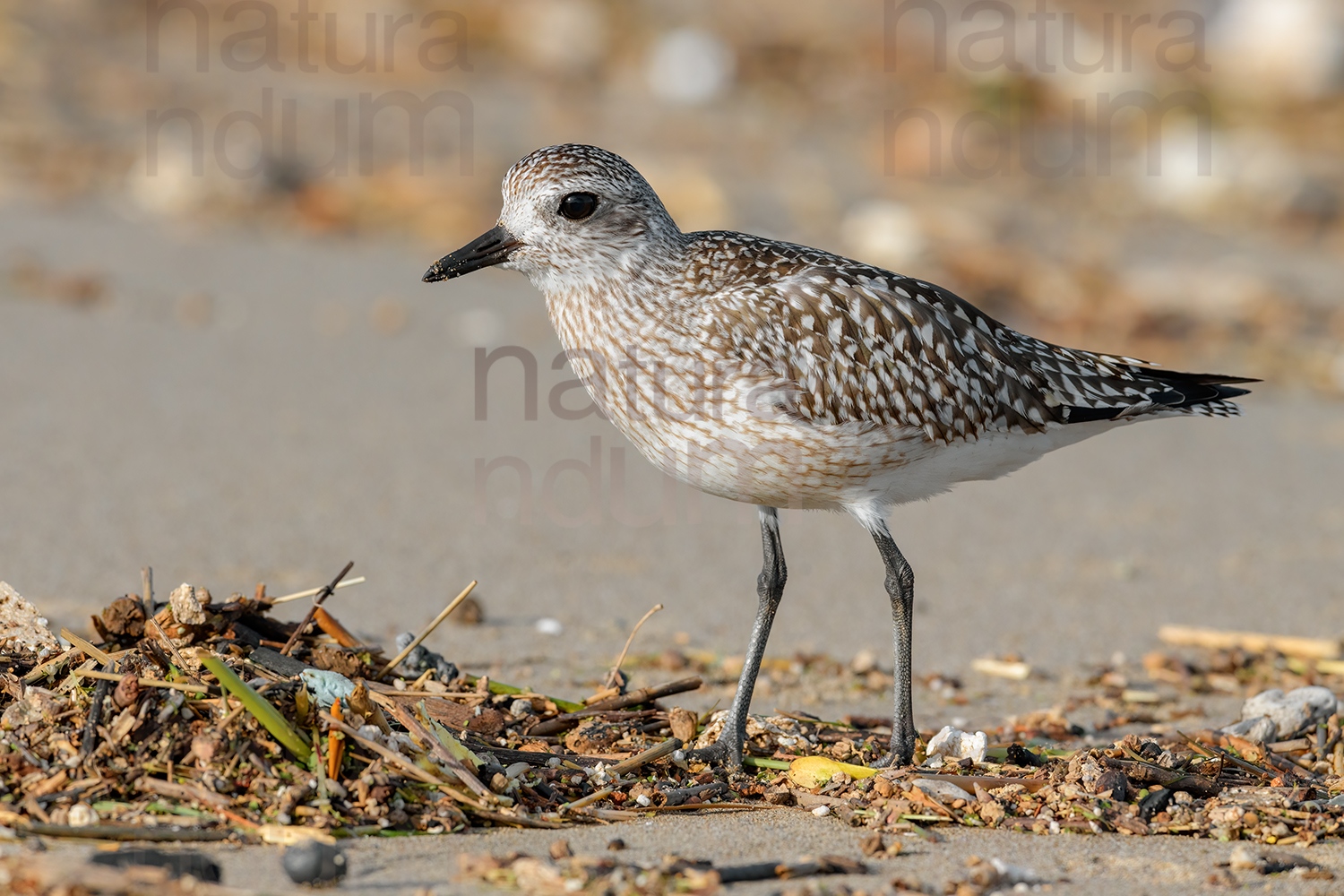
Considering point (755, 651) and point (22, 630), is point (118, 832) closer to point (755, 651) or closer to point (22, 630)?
point (22, 630)

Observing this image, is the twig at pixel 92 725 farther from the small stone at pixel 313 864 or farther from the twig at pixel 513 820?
the twig at pixel 513 820

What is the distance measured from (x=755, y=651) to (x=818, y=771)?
29.8 inches

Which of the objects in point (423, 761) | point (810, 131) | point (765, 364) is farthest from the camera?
point (810, 131)

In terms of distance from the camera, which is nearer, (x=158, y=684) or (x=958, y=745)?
(x=158, y=684)

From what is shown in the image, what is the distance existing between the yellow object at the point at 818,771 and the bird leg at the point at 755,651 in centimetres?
21

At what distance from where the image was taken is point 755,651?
5332 mm

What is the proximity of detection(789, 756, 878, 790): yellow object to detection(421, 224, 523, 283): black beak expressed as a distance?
6.67ft

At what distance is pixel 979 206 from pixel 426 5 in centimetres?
609

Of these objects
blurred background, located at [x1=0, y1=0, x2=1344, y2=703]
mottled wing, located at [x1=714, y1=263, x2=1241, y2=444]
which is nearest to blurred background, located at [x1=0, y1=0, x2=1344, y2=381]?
blurred background, located at [x1=0, y1=0, x2=1344, y2=703]

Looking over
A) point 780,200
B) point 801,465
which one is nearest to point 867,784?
point 801,465

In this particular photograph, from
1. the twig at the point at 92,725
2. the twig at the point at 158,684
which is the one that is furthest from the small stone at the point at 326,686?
the twig at the point at 92,725

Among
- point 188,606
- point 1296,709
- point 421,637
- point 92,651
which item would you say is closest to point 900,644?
point 1296,709

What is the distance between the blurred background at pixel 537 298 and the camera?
706cm

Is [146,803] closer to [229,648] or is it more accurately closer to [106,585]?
[229,648]
